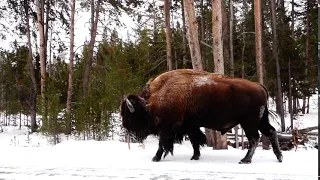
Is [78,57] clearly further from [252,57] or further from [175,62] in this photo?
[252,57]

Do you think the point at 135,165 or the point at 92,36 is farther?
the point at 92,36

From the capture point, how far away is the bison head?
5824 millimetres

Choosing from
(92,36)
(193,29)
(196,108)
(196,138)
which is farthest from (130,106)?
(92,36)

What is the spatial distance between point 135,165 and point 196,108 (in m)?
1.32

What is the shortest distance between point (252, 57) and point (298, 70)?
14.4 ft

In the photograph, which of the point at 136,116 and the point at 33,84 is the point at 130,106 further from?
the point at 33,84

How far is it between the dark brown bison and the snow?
13.4 inches

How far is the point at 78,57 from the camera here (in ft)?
83.9

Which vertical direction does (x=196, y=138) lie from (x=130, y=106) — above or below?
below

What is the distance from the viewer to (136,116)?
5.92 m

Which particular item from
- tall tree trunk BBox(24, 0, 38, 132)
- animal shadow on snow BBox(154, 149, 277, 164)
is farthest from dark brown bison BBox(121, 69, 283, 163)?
tall tree trunk BBox(24, 0, 38, 132)

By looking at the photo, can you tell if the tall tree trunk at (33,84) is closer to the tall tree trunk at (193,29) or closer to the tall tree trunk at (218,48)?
the tall tree trunk at (193,29)

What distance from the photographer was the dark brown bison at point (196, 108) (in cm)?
557

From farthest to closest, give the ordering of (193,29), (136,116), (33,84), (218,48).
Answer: (33,84) < (193,29) < (218,48) < (136,116)
